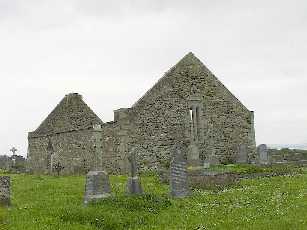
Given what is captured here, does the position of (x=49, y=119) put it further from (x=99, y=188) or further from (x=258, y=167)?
(x=99, y=188)

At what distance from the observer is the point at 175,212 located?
1377 cm

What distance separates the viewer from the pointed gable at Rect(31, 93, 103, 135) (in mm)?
39969

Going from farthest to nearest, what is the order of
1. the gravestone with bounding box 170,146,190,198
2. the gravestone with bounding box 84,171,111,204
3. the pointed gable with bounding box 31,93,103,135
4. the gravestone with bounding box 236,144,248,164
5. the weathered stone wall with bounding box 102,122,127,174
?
the pointed gable with bounding box 31,93,103,135, the gravestone with bounding box 236,144,248,164, the weathered stone wall with bounding box 102,122,127,174, the gravestone with bounding box 170,146,190,198, the gravestone with bounding box 84,171,111,204

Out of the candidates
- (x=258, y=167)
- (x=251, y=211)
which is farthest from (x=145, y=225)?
(x=258, y=167)

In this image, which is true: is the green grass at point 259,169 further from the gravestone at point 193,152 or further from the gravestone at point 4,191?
the gravestone at point 4,191

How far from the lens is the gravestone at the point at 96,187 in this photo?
15539mm

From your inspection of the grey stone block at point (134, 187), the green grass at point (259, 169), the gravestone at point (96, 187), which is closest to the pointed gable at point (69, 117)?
the green grass at point (259, 169)

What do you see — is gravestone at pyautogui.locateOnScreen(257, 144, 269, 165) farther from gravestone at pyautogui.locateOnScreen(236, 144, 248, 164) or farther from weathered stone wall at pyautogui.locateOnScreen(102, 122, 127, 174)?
weathered stone wall at pyautogui.locateOnScreen(102, 122, 127, 174)

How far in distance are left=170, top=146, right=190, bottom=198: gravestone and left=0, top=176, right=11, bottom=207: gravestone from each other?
17.7 ft

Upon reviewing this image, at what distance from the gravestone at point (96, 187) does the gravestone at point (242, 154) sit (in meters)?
16.4

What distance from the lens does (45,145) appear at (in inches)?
1494

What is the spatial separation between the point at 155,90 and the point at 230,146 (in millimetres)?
6350

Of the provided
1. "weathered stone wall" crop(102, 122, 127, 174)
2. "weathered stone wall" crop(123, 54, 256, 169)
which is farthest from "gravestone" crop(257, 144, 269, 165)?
"weathered stone wall" crop(102, 122, 127, 174)

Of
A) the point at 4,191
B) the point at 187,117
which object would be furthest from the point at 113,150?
the point at 4,191
